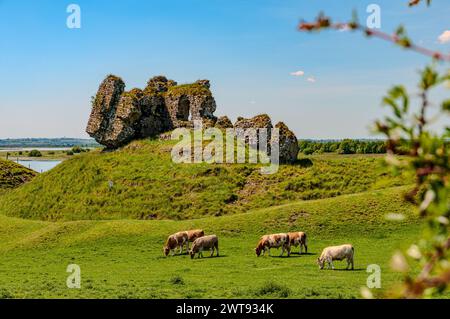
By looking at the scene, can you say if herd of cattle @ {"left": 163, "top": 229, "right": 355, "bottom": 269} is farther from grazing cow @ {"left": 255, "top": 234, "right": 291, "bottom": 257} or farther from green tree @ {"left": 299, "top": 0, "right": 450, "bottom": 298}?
green tree @ {"left": 299, "top": 0, "right": 450, "bottom": 298}

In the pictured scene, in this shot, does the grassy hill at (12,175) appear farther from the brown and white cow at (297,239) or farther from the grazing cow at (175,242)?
the brown and white cow at (297,239)

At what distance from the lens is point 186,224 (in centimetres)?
3838

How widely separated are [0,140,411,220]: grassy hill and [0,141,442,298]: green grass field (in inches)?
4.4

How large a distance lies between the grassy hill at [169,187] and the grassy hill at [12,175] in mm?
11481

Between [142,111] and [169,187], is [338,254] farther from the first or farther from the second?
[142,111]

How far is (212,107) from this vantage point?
188ft

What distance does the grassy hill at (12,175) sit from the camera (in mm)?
65906

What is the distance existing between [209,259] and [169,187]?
19445 millimetres
